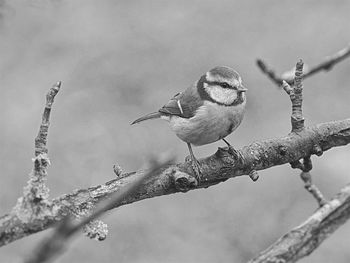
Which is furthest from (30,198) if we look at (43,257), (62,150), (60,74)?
(60,74)

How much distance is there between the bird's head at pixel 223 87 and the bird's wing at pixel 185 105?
0.15ft

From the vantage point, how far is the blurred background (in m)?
4.34

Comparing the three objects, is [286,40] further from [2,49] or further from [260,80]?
[2,49]

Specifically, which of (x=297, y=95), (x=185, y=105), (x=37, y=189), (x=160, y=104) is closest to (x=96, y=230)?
(x=37, y=189)

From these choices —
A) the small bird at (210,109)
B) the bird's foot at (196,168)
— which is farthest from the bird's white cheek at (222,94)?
the bird's foot at (196,168)

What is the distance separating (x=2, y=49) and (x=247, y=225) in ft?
8.54

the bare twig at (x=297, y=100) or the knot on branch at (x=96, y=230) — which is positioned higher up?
the bare twig at (x=297, y=100)

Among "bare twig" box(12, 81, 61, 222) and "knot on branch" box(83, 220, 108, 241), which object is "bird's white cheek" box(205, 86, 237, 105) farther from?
"bare twig" box(12, 81, 61, 222)

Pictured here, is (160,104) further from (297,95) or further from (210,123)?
(297,95)

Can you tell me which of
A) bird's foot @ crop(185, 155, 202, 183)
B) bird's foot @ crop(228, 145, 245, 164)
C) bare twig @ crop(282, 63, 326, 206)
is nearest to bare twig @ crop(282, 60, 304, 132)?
bare twig @ crop(282, 63, 326, 206)

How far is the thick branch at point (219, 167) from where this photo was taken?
1790 mm

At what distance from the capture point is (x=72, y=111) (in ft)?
17.6

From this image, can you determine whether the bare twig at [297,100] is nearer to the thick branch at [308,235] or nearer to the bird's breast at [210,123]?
the bird's breast at [210,123]

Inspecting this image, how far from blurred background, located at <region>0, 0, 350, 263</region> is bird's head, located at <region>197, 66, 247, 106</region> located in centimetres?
108
